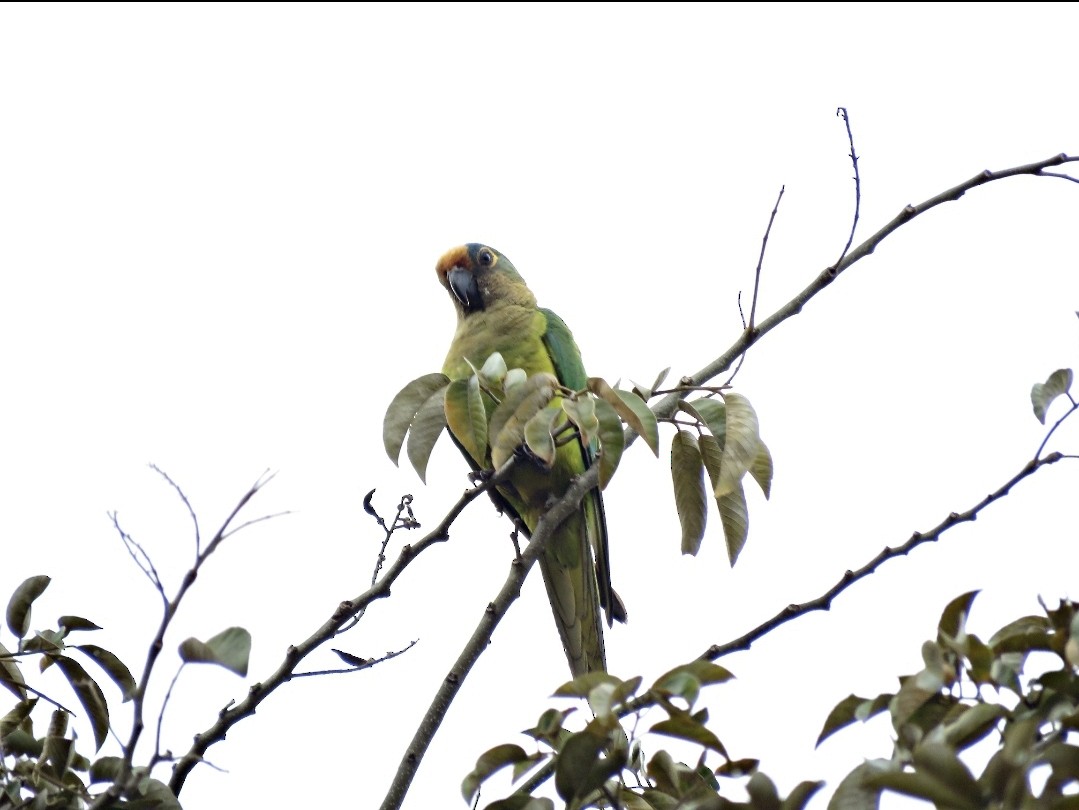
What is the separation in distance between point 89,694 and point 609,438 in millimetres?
1264

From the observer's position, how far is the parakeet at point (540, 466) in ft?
13.9

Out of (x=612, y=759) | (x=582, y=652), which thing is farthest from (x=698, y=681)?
(x=582, y=652)

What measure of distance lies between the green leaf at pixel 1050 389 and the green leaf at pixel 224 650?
5.69 feet

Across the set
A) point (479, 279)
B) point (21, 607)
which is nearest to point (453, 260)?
point (479, 279)

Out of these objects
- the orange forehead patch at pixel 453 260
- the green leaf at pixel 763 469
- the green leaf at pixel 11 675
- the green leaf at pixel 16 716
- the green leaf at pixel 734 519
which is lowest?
the green leaf at pixel 16 716

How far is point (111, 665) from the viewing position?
2.37 m

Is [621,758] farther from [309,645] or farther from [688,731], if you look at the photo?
[309,645]

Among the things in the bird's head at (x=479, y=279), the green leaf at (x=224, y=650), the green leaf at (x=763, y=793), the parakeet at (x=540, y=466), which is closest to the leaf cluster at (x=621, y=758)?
the green leaf at (x=763, y=793)

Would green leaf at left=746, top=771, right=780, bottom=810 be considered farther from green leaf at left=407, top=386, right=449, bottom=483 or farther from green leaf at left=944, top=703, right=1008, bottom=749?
green leaf at left=407, top=386, right=449, bottom=483

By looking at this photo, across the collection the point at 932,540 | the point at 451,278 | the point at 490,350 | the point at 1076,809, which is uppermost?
the point at 451,278

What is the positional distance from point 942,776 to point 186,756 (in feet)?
4.14

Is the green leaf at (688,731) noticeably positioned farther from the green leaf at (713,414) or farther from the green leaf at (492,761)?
the green leaf at (713,414)

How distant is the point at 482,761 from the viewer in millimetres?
1962

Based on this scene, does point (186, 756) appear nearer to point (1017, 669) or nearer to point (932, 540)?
point (1017, 669)
